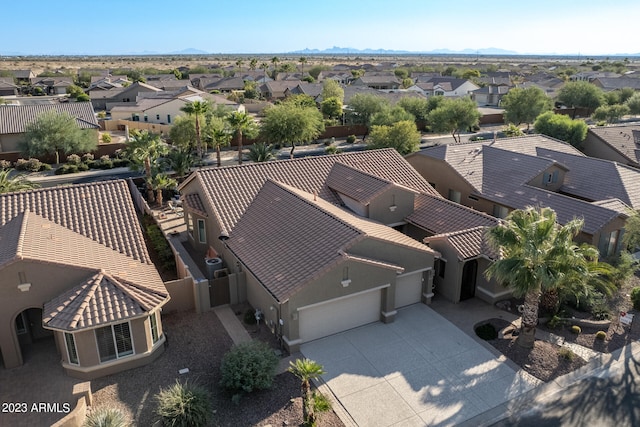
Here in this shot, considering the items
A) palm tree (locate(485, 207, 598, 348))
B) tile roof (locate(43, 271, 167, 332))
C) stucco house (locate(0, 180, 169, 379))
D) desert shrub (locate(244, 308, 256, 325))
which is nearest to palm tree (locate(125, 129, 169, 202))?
stucco house (locate(0, 180, 169, 379))

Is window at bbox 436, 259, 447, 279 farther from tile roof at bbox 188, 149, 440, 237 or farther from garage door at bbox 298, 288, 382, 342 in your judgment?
tile roof at bbox 188, 149, 440, 237

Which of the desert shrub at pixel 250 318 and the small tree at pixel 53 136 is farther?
the small tree at pixel 53 136

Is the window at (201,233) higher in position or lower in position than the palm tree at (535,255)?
lower

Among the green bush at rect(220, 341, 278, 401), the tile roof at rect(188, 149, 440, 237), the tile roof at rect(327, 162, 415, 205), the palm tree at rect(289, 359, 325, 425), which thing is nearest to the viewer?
the palm tree at rect(289, 359, 325, 425)

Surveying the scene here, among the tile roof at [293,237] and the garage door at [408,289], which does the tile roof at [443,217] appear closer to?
the tile roof at [293,237]

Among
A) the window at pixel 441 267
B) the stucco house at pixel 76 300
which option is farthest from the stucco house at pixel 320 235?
the stucco house at pixel 76 300

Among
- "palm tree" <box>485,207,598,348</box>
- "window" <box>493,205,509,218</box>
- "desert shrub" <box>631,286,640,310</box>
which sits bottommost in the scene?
"desert shrub" <box>631,286,640,310</box>

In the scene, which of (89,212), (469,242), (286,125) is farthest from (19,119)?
(469,242)
